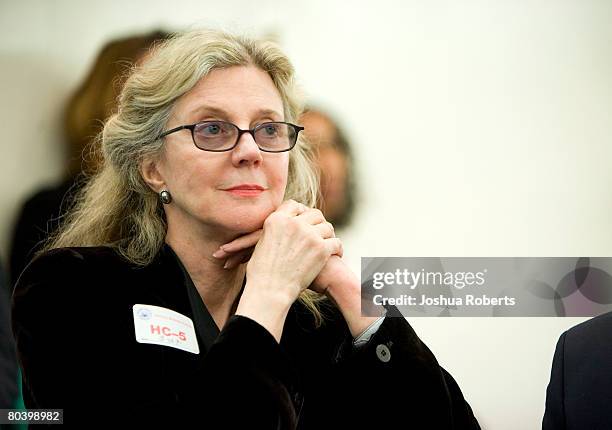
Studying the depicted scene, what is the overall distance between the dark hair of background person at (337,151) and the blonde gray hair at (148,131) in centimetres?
51

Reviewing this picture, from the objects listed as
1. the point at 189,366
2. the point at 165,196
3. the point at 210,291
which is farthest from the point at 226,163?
the point at 189,366

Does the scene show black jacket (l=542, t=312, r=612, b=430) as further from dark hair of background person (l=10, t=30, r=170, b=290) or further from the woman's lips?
dark hair of background person (l=10, t=30, r=170, b=290)

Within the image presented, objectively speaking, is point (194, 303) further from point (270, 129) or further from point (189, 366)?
point (270, 129)

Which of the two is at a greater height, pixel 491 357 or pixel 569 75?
pixel 569 75

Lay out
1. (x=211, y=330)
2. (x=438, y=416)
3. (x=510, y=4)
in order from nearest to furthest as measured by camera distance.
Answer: (x=438, y=416) → (x=211, y=330) → (x=510, y=4)

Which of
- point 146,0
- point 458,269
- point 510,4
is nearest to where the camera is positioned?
point 458,269

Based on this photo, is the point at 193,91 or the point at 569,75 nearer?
the point at 193,91

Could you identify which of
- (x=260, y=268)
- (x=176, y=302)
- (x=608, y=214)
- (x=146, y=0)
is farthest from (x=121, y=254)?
(x=608, y=214)

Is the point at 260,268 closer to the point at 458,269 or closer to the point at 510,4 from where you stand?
the point at 458,269

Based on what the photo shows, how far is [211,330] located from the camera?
5.93 ft

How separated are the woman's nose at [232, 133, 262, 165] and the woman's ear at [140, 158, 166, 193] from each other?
0.25 meters

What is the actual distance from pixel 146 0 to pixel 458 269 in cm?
148

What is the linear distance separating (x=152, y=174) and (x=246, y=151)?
32 cm

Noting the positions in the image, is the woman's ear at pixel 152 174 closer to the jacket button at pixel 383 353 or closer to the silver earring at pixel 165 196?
the silver earring at pixel 165 196
